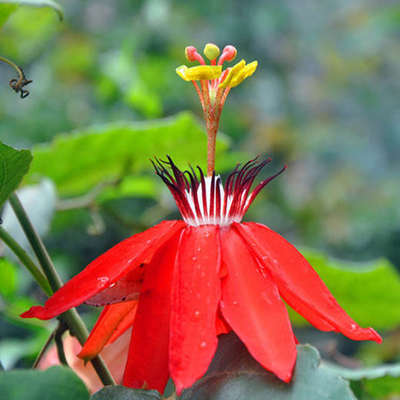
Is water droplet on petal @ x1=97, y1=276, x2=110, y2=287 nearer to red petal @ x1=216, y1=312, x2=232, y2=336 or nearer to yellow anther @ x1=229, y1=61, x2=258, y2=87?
red petal @ x1=216, y1=312, x2=232, y2=336

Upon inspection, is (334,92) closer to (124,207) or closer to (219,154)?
(124,207)

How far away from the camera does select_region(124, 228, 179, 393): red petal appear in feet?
1.04

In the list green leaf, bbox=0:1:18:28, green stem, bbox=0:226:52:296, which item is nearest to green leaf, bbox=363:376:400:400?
green stem, bbox=0:226:52:296

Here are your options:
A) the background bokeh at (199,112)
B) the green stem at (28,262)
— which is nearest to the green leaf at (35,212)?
the background bokeh at (199,112)

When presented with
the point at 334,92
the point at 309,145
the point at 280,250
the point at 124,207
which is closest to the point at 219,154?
the point at 280,250

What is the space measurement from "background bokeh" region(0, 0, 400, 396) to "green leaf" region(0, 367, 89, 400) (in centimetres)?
36

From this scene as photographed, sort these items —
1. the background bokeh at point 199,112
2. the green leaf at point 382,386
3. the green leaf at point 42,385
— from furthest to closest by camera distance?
the background bokeh at point 199,112, the green leaf at point 382,386, the green leaf at point 42,385

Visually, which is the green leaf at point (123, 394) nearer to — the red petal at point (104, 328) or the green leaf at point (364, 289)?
the red petal at point (104, 328)

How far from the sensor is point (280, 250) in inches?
13.3

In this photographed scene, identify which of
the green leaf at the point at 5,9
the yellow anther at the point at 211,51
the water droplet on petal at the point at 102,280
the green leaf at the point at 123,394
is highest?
the green leaf at the point at 5,9

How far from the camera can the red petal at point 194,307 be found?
10.8 inches

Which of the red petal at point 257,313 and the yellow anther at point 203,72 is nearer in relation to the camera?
the red petal at point 257,313

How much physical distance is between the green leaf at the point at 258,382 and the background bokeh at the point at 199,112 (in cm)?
36

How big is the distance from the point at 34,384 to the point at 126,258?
0.27ft
